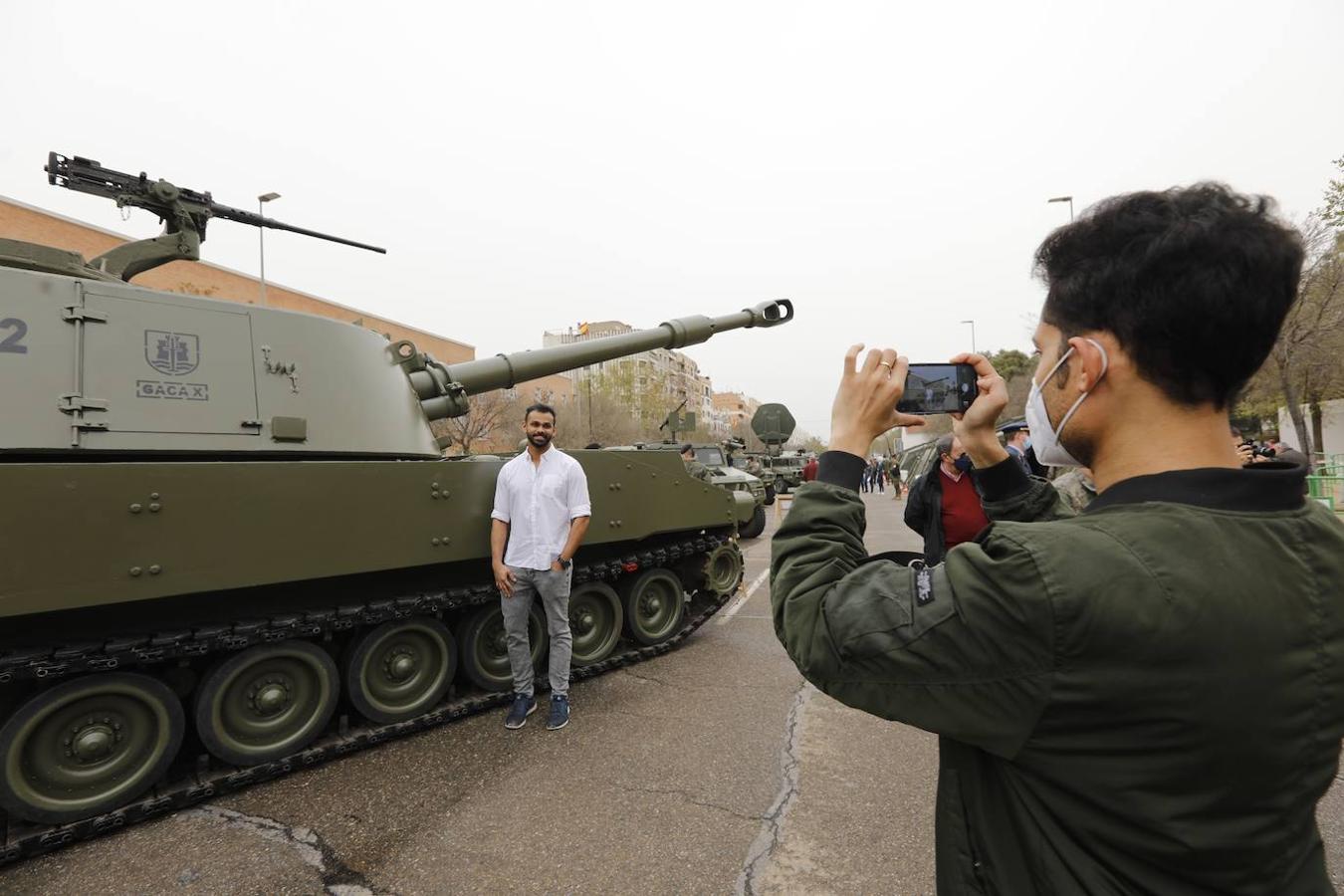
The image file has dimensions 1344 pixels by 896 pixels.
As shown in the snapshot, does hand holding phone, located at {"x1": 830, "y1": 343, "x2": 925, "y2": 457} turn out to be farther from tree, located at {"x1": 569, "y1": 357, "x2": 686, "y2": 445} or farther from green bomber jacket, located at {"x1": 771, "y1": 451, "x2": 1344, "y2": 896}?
tree, located at {"x1": 569, "y1": 357, "x2": 686, "y2": 445}

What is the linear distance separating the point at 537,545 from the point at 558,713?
1.04 metres

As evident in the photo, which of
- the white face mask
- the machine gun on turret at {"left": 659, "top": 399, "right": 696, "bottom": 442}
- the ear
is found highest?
the machine gun on turret at {"left": 659, "top": 399, "right": 696, "bottom": 442}

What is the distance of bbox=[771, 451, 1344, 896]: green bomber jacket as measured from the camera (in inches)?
32.6

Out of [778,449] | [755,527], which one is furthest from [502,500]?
[778,449]

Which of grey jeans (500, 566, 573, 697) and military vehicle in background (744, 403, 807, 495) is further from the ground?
military vehicle in background (744, 403, 807, 495)

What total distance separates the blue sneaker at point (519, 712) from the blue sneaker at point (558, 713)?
16 cm

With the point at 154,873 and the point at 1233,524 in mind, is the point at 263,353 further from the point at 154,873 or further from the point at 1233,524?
the point at 1233,524

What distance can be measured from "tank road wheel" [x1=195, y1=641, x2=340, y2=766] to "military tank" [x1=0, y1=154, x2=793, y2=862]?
1 centimetres

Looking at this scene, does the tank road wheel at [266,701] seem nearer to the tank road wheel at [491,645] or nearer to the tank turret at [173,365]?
the tank road wheel at [491,645]

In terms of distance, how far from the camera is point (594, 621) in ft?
18.1

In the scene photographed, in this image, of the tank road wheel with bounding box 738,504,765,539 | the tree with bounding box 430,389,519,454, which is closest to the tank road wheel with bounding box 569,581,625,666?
the tank road wheel with bounding box 738,504,765,539

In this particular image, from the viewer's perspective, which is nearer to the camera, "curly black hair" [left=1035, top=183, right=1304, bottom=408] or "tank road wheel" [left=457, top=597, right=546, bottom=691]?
"curly black hair" [left=1035, top=183, right=1304, bottom=408]

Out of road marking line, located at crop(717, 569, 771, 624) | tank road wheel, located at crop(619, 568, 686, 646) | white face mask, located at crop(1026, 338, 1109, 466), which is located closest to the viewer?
white face mask, located at crop(1026, 338, 1109, 466)

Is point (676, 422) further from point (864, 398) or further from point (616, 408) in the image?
point (616, 408)
